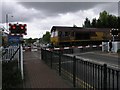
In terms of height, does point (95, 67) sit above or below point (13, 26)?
below

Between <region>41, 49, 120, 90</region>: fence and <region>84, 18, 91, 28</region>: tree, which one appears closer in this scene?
<region>41, 49, 120, 90</region>: fence

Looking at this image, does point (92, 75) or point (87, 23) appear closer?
point (92, 75)

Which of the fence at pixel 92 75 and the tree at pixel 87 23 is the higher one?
the tree at pixel 87 23

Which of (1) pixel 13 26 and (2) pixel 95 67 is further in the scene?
(1) pixel 13 26

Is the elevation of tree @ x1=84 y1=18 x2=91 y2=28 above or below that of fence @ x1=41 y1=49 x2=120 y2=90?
above

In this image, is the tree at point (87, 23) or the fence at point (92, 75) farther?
the tree at point (87, 23)

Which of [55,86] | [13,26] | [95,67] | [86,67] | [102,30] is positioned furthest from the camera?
[102,30]

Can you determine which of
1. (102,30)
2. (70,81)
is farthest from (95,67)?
(102,30)

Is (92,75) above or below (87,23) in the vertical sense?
below

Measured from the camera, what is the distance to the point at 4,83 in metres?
7.89

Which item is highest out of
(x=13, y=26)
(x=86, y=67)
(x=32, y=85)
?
(x=13, y=26)

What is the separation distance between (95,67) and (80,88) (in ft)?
5.78

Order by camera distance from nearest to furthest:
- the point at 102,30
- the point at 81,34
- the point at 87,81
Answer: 1. the point at 87,81
2. the point at 81,34
3. the point at 102,30

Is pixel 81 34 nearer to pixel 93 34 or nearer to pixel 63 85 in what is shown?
pixel 93 34
